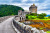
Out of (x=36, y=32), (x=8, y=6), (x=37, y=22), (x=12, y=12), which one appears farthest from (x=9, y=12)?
(x=36, y=32)

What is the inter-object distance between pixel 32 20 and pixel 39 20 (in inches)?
198

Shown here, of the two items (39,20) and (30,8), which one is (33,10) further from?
(39,20)

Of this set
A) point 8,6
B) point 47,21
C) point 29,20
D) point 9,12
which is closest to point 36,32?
point 29,20

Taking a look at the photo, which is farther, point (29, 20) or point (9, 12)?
point (9, 12)

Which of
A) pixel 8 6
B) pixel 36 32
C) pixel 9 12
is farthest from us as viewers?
pixel 8 6

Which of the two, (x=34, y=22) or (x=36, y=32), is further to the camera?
(x=34, y=22)

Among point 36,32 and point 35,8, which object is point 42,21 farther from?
point 36,32

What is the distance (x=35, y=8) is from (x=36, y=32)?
111 m

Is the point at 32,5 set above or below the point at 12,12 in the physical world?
above

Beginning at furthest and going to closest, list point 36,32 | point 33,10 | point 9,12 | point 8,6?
1. point 8,6
2. point 9,12
3. point 33,10
4. point 36,32

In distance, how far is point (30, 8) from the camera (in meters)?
115

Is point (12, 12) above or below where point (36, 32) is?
below

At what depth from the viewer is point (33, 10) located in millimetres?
114000

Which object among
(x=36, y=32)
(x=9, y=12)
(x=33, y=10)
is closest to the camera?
(x=36, y=32)
